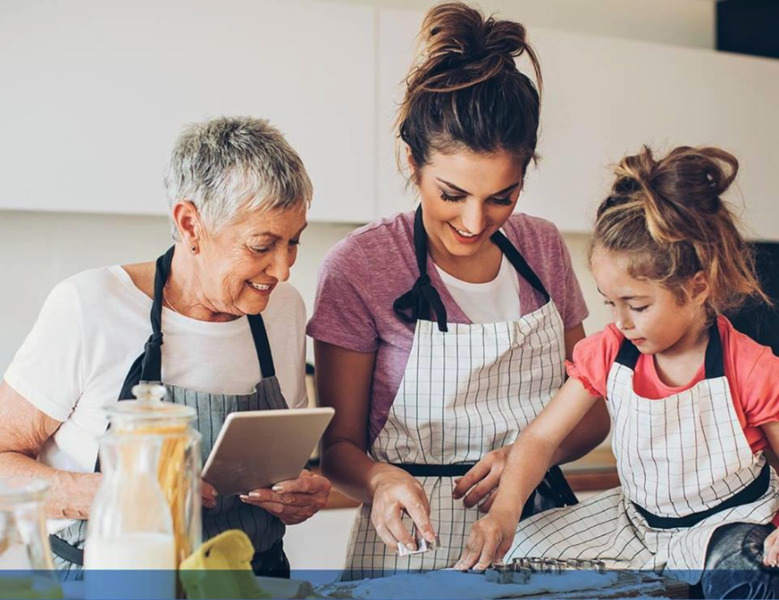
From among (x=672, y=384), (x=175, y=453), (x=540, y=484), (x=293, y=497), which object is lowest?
(x=540, y=484)

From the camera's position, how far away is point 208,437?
157cm

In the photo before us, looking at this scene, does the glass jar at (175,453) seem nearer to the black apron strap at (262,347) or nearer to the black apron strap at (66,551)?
the black apron strap at (66,551)

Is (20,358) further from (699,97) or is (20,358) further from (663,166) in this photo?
(699,97)

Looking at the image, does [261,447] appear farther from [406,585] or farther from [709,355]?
[709,355]

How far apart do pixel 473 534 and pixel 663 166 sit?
636 millimetres

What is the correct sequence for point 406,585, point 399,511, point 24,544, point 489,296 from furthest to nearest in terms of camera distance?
point 489,296
point 399,511
point 406,585
point 24,544

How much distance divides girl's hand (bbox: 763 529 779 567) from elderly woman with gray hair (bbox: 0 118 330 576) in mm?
615

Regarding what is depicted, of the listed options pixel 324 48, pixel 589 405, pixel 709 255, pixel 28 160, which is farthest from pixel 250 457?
pixel 324 48

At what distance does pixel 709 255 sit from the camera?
5.31ft

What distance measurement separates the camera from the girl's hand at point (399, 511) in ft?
4.87

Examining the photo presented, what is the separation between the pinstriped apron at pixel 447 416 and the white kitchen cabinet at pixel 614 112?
47.8 inches

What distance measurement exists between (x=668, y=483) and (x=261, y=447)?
0.67m

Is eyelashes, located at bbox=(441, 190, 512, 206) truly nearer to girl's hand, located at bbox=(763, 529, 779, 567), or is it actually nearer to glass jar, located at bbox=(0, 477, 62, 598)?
girl's hand, located at bbox=(763, 529, 779, 567)

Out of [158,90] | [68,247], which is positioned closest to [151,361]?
[158,90]
